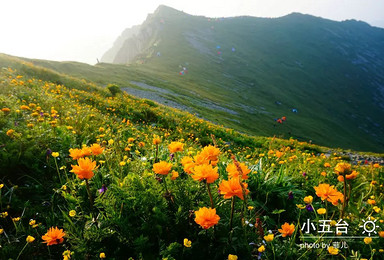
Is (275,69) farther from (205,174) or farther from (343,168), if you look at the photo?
(205,174)

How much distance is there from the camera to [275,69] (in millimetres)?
127688

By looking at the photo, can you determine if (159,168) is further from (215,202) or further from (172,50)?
(172,50)

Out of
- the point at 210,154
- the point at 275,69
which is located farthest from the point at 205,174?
the point at 275,69

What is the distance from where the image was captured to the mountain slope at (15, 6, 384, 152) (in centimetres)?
6744

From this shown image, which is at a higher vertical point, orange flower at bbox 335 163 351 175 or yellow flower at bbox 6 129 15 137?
orange flower at bbox 335 163 351 175

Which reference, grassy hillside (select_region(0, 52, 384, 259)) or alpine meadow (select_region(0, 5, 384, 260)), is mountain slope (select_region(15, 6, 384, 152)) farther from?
grassy hillside (select_region(0, 52, 384, 259))

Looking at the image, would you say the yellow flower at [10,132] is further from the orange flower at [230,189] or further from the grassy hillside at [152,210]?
the orange flower at [230,189]

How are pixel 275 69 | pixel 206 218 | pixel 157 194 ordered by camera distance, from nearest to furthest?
pixel 206 218
pixel 157 194
pixel 275 69

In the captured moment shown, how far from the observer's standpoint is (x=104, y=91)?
19.0 meters

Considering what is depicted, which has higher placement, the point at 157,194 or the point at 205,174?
the point at 205,174

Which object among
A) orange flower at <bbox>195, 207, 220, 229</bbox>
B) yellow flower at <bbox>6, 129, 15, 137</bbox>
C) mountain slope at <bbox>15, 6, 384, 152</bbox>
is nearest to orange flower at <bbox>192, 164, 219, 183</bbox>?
orange flower at <bbox>195, 207, 220, 229</bbox>

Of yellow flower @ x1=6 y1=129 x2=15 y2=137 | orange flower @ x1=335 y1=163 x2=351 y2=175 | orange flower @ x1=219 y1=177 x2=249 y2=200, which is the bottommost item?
yellow flower @ x1=6 y1=129 x2=15 y2=137

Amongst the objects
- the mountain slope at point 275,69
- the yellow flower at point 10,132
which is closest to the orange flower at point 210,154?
the yellow flower at point 10,132

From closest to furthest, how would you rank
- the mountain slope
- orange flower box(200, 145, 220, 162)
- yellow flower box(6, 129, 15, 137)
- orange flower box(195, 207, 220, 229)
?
orange flower box(195, 207, 220, 229) → orange flower box(200, 145, 220, 162) → yellow flower box(6, 129, 15, 137) → the mountain slope
